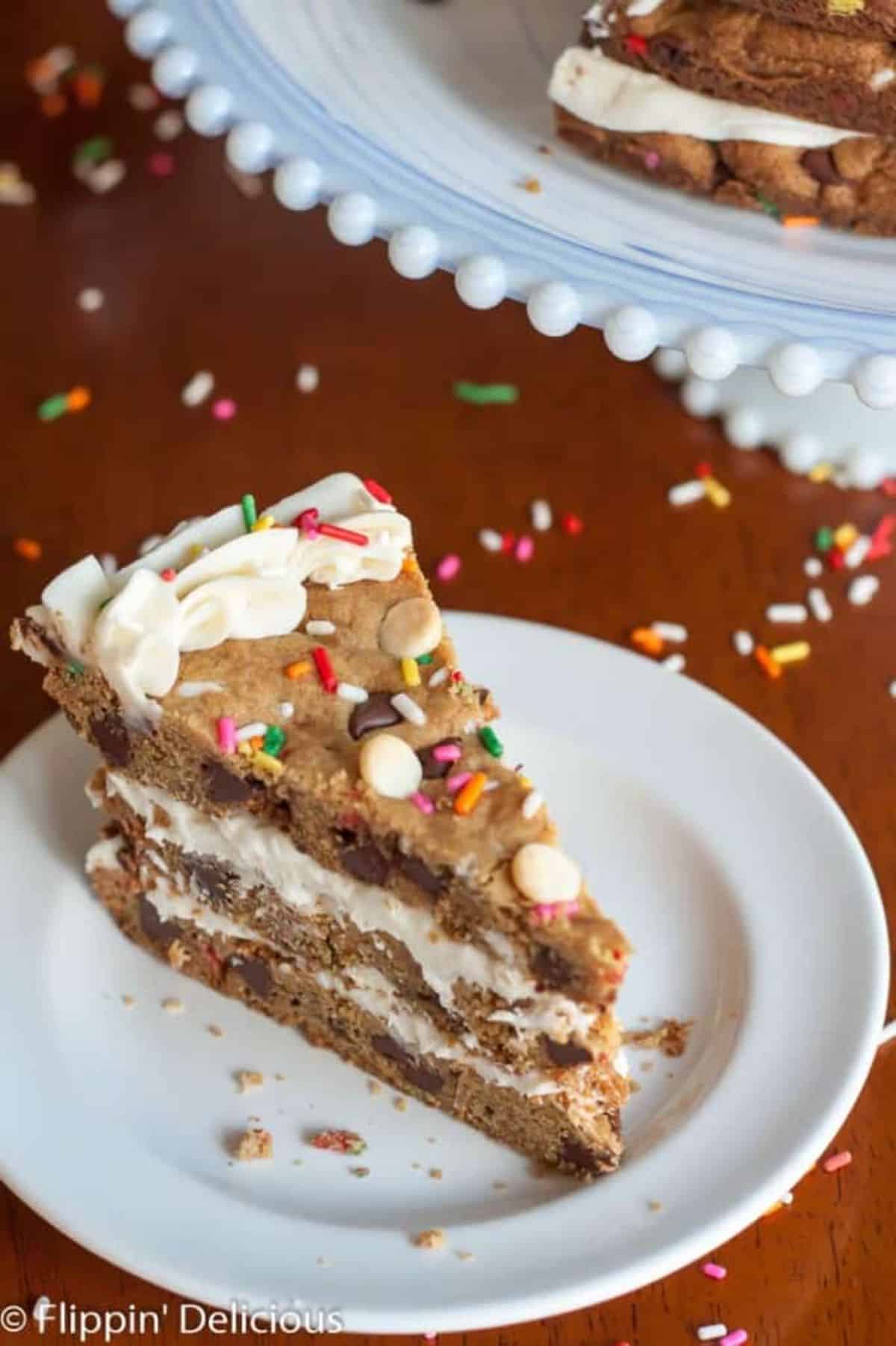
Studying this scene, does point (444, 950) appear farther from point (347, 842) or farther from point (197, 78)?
point (197, 78)

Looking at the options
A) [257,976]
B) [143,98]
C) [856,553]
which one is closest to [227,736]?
[257,976]

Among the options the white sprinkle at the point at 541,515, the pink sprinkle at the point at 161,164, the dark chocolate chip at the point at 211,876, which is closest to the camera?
the dark chocolate chip at the point at 211,876

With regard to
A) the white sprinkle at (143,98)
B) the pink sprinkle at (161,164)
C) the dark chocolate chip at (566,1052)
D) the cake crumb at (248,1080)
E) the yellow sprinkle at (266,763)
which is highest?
the white sprinkle at (143,98)

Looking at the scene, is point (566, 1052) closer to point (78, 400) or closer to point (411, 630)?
point (411, 630)

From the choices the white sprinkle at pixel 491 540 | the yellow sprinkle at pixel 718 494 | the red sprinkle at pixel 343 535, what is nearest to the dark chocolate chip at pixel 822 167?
the yellow sprinkle at pixel 718 494

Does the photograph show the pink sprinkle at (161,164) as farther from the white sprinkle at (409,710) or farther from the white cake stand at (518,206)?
the white sprinkle at (409,710)

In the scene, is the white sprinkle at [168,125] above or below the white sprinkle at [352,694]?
above

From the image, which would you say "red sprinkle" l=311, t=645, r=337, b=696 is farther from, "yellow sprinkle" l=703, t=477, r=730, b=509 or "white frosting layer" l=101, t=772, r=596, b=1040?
"yellow sprinkle" l=703, t=477, r=730, b=509

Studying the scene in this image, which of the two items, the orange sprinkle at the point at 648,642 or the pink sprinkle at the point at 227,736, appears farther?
the orange sprinkle at the point at 648,642
